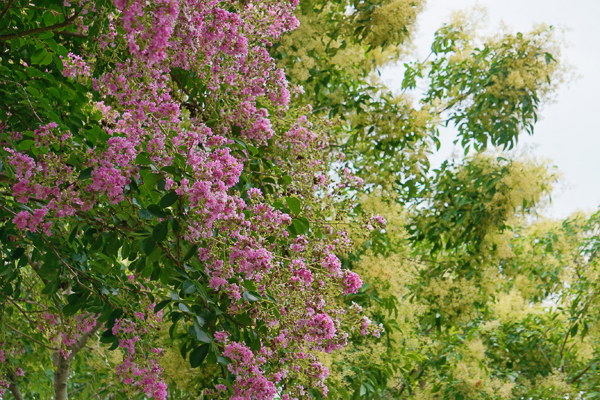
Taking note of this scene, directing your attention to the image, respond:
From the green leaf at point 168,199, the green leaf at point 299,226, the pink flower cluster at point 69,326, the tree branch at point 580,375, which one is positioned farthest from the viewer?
the tree branch at point 580,375

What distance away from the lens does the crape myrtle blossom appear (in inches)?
56.5

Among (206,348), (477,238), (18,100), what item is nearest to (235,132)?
(18,100)

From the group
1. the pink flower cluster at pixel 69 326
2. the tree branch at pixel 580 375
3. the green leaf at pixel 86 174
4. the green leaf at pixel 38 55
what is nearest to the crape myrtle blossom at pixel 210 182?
the green leaf at pixel 86 174

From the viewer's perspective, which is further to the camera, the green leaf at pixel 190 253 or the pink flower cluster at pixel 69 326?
the pink flower cluster at pixel 69 326

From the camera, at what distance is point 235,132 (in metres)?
2.23

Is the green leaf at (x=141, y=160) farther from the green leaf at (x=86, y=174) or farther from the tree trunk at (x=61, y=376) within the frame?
the tree trunk at (x=61, y=376)

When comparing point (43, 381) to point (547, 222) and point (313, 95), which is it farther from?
point (547, 222)

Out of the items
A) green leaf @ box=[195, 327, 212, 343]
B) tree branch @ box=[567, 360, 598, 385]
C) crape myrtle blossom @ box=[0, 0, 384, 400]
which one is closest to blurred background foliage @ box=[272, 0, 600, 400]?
tree branch @ box=[567, 360, 598, 385]

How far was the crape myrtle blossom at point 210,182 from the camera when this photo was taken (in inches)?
56.5

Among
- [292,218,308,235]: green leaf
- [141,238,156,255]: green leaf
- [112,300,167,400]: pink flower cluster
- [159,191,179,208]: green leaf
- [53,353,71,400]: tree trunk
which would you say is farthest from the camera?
[53,353,71,400]: tree trunk

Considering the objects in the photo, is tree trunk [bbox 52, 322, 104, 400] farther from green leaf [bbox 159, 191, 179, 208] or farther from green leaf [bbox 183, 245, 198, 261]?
green leaf [bbox 159, 191, 179, 208]

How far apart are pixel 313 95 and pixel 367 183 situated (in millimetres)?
747

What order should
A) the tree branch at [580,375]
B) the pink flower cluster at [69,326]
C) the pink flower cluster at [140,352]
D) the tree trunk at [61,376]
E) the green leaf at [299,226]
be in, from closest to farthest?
the green leaf at [299,226] < the pink flower cluster at [140,352] < the pink flower cluster at [69,326] < the tree trunk at [61,376] < the tree branch at [580,375]

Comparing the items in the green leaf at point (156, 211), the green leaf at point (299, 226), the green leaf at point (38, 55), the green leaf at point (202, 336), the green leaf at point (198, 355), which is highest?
the green leaf at point (38, 55)
